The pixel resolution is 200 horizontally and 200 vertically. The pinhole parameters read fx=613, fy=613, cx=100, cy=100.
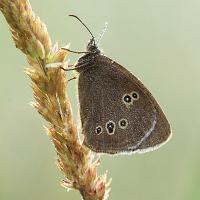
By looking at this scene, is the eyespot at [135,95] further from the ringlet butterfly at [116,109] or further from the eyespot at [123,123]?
the eyespot at [123,123]

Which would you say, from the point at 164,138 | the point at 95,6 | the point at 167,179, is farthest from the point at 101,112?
the point at 95,6

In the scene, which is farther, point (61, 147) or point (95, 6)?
point (95, 6)

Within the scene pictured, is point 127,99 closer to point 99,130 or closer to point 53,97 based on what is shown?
point 99,130

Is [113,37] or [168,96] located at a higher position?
[113,37]

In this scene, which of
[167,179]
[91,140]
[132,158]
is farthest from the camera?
[132,158]

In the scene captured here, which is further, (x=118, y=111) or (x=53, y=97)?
(x=118, y=111)

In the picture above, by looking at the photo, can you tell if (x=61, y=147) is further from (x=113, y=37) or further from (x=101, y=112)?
(x=113, y=37)

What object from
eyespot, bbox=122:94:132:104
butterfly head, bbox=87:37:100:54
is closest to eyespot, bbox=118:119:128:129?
eyespot, bbox=122:94:132:104

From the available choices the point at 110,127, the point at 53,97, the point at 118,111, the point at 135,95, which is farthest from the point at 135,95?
the point at 53,97
